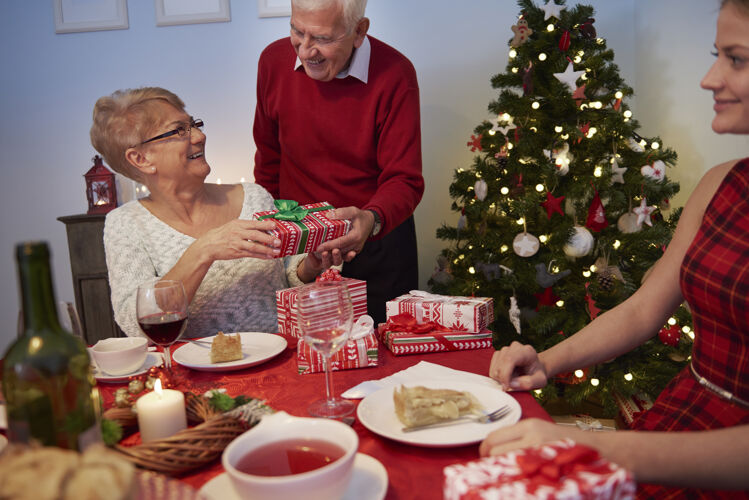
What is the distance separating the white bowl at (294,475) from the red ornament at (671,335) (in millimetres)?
2338

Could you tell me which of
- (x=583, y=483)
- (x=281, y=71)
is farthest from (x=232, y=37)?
(x=583, y=483)

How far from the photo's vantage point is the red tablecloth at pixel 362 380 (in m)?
0.81

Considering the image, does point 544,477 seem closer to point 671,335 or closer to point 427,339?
point 427,339

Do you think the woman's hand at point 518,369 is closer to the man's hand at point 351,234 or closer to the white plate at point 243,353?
the white plate at point 243,353

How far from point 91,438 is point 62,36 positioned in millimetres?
3744

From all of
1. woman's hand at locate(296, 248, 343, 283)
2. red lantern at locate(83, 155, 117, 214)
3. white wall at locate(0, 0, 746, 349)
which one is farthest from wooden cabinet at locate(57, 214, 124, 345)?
woman's hand at locate(296, 248, 343, 283)

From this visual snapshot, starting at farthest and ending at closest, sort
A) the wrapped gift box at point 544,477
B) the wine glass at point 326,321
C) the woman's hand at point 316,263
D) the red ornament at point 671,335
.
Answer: the red ornament at point 671,335 → the woman's hand at point 316,263 → the wine glass at point 326,321 → the wrapped gift box at point 544,477

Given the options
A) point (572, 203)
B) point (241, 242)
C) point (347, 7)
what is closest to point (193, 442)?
point (241, 242)

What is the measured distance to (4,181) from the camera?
12.3ft

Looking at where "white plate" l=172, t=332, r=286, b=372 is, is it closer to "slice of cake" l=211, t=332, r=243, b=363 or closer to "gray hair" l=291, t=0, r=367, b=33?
"slice of cake" l=211, t=332, r=243, b=363

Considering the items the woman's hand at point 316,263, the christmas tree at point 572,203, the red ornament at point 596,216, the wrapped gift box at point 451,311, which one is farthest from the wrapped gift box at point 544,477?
the red ornament at point 596,216

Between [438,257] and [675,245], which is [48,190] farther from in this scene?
[675,245]

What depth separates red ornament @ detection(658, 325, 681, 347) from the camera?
259 centimetres

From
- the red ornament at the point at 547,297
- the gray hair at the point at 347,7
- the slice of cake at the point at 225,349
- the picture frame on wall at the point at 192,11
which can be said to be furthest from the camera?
the picture frame on wall at the point at 192,11
